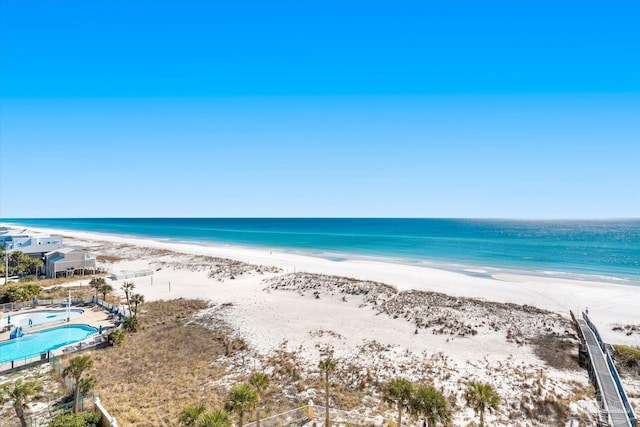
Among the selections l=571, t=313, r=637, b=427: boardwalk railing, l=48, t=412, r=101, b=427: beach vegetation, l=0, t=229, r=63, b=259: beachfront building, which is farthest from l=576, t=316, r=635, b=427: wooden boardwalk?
l=0, t=229, r=63, b=259: beachfront building

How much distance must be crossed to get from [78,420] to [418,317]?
26.5 m

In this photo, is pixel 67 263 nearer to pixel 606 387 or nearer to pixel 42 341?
pixel 42 341

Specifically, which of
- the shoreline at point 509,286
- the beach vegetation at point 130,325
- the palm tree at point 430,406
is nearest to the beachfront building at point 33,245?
the shoreline at point 509,286

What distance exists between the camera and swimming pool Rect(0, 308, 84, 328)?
2899 cm

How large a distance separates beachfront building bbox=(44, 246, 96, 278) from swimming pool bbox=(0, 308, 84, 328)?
16.9m

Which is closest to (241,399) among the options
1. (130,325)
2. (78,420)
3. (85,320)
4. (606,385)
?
(78,420)

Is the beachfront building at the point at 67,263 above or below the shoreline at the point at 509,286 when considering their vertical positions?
above

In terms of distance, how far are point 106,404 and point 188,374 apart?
463 cm

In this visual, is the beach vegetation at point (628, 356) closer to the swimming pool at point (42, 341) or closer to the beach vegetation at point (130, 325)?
the beach vegetation at point (130, 325)

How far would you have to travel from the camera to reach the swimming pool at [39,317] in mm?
28994

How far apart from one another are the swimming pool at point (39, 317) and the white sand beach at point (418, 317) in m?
7.88

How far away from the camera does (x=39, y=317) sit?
30.6 meters

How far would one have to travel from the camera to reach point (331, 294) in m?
40.1

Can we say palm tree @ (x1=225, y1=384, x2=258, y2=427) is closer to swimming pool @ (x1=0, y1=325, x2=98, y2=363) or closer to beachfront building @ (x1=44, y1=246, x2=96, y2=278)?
swimming pool @ (x1=0, y1=325, x2=98, y2=363)
